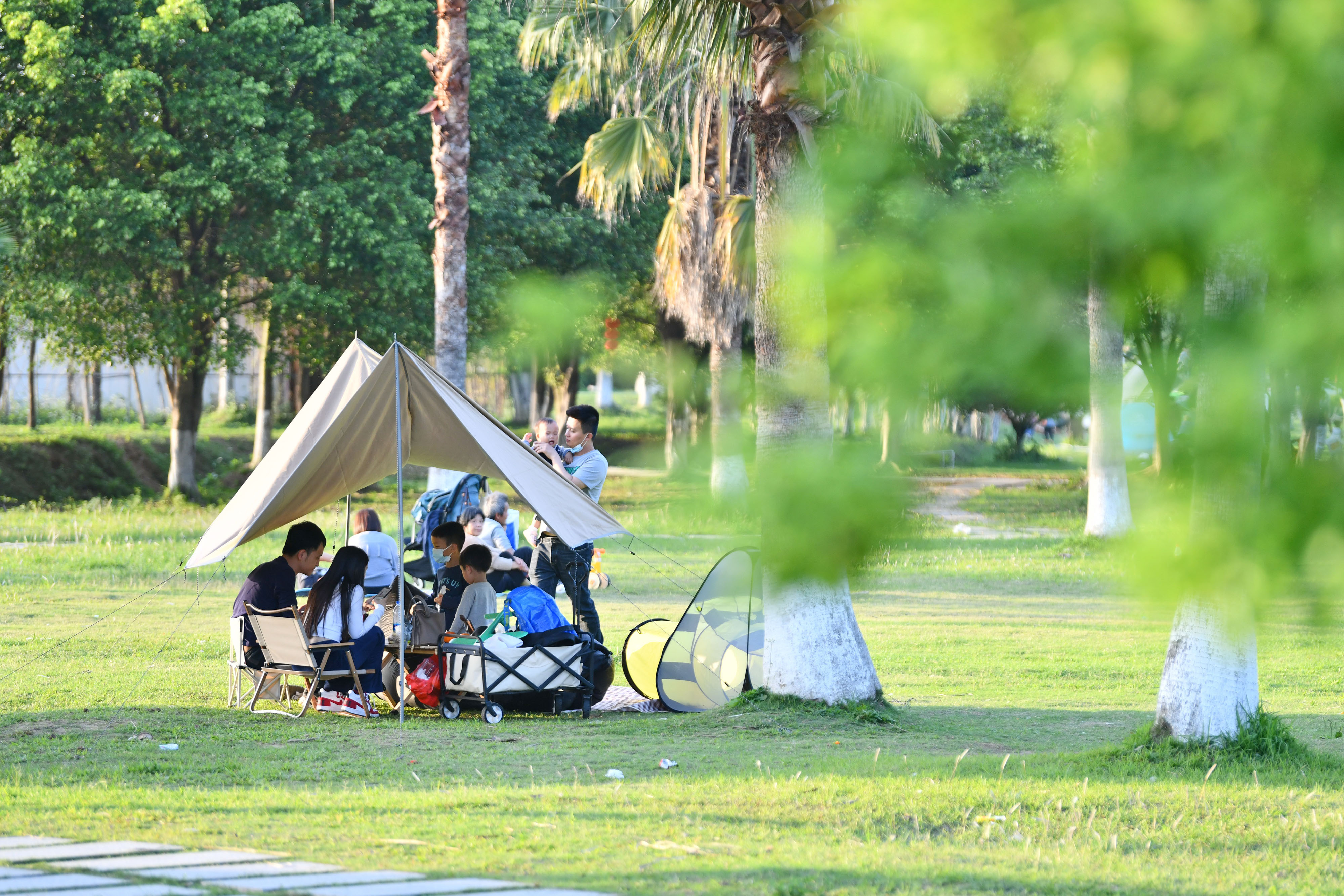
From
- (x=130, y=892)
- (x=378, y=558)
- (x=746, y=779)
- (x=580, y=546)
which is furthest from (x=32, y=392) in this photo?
(x=130, y=892)

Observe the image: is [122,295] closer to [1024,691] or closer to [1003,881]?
[1024,691]

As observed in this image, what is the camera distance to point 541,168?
2948 centimetres

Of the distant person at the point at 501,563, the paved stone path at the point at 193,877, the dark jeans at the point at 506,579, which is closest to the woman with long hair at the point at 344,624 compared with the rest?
the distant person at the point at 501,563

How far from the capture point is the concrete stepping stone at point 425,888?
14.8 feet

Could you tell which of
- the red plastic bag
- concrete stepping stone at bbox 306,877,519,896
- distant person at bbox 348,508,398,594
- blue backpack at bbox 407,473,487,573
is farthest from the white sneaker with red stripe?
concrete stepping stone at bbox 306,877,519,896

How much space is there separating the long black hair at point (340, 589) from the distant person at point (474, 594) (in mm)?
776

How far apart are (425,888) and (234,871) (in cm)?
73

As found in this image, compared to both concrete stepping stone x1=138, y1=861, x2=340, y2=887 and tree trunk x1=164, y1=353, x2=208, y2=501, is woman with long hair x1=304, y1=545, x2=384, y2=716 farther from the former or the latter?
tree trunk x1=164, y1=353, x2=208, y2=501

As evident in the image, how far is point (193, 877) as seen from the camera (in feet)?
15.5

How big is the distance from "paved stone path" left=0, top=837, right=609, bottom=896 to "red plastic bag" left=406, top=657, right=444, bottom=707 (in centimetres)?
370

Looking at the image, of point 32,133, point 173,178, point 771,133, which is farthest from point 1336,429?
point 32,133

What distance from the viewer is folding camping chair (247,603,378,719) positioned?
8.53m

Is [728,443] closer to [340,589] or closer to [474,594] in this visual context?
[340,589]

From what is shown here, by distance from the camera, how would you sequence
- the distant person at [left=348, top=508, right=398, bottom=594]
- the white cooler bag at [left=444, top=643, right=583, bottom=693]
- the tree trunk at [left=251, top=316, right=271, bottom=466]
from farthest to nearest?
the tree trunk at [left=251, top=316, right=271, bottom=466], the distant person at [left=348, top=508, right=398, bottom=594], the white cooler bag at [left=444, top=643, right=583, bottom=693]
